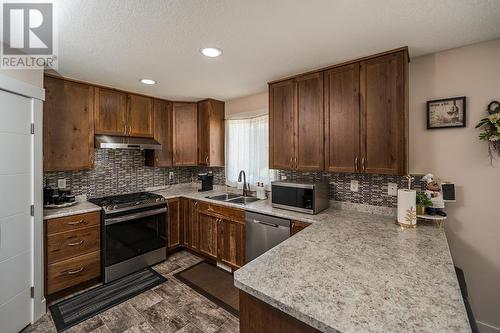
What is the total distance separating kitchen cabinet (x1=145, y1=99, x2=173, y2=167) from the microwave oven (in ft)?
6.35

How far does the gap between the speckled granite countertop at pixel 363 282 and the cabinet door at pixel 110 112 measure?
270 cm

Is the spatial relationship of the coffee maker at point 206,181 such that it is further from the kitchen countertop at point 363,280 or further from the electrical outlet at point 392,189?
the electrical outlet at point 392,189

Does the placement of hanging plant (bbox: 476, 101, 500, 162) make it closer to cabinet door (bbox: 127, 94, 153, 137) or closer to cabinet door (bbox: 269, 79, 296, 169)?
cabinet door (bbox: 269, 79, 296, 169)

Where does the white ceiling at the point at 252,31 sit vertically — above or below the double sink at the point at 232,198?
above

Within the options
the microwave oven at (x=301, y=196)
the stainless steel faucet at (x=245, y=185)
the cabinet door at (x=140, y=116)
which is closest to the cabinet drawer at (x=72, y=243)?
the cabinet door at (x=140, y=116)

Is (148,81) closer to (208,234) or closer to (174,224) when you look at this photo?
(174,224)

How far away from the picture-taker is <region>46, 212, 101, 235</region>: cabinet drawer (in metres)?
2.17

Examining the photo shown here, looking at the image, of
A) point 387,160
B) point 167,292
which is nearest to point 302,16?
point 387,160

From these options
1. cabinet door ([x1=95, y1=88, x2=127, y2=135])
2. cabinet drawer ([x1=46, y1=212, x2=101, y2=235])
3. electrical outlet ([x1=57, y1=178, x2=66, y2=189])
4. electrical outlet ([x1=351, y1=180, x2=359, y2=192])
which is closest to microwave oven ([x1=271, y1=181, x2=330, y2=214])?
electrical outlet ([x1=351, y1=180, x2=359, y2=192])

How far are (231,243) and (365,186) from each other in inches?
65.8

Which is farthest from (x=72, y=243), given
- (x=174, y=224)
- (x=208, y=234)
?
(x=208, y=234)

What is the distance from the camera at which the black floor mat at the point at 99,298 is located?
6.58 ft

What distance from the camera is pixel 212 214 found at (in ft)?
9.69

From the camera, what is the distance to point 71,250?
229 cm
